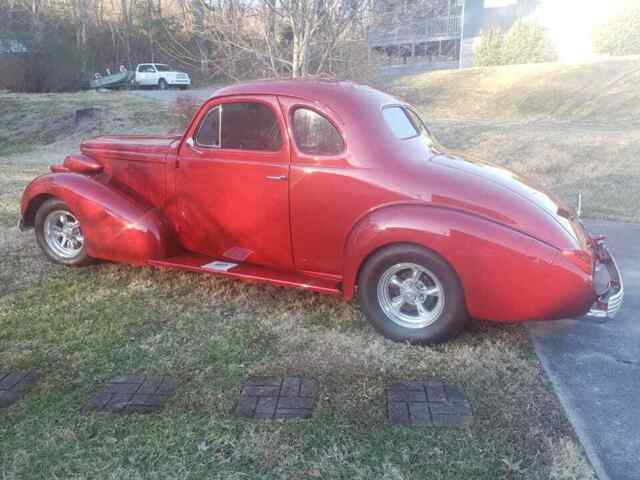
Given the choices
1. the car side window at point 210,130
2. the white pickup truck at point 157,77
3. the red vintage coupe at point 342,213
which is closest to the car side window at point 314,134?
the red vintage coupe at point 342,213

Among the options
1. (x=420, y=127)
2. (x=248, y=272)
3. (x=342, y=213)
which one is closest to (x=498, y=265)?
(x=342, y=213)

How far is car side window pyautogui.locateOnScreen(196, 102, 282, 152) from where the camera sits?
4.38 m

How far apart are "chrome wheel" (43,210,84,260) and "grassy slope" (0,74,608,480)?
189 millimetres

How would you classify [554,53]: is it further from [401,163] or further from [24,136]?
[401,163]

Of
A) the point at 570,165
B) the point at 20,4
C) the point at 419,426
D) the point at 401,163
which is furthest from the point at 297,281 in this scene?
the point at 20,4

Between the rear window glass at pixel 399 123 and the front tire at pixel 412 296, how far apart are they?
1047 mm

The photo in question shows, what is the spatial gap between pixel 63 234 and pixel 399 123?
3319 millimetres

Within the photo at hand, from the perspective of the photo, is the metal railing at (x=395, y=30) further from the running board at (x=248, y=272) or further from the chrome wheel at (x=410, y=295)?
the chrome wheel at (x=410, y=295)


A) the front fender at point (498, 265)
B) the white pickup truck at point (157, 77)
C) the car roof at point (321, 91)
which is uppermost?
the white pickup truck at point (157, 77)

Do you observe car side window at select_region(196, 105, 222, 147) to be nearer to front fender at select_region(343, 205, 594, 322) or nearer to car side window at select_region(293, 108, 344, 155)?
car side window at select_region(293, 108, 344, 155)

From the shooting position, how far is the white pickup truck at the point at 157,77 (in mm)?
32400

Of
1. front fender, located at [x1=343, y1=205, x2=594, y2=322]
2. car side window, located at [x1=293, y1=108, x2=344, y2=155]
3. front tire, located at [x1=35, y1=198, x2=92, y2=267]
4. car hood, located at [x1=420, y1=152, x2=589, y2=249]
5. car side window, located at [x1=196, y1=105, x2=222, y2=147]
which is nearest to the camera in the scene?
front fender, located at [x1=343, y1=205, x2=594, y2=322]

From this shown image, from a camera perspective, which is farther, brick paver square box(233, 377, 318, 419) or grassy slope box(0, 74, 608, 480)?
brick paver square box(233, 377, 318, 419)

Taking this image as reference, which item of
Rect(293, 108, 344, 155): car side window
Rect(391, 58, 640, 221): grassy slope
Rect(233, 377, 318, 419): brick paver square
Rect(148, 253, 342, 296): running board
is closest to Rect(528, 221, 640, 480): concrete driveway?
Rect(233, 377, 318, 419): brick paver square
